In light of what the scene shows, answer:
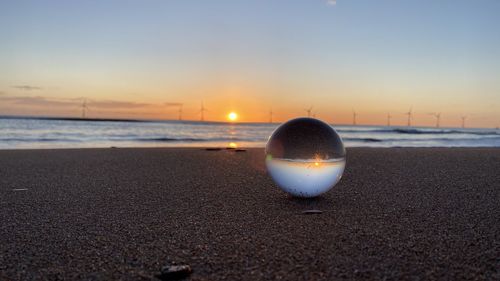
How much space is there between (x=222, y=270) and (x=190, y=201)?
2.71 m

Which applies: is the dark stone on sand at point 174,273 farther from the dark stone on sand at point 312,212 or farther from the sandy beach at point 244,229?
the dark stone on sand at point 312,212

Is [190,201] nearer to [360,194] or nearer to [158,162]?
[360,194]

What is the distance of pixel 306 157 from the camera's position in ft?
17.9

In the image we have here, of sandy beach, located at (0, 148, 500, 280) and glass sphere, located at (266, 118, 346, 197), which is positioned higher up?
glass sphere, located at (266, 118, 346, 197)

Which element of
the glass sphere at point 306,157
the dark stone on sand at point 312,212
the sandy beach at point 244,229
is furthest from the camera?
the glass sphere at point 306,157

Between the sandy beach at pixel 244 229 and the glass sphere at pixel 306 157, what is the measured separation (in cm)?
29

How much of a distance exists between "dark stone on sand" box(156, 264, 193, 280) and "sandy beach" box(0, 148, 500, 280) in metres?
0.07

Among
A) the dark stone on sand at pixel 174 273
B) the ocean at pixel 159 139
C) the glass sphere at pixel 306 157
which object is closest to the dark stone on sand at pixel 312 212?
the glass sphere at pixel 306 157

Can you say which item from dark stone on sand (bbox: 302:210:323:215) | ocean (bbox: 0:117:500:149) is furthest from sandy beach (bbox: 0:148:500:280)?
ocean (bbox: 0:117:500:149)

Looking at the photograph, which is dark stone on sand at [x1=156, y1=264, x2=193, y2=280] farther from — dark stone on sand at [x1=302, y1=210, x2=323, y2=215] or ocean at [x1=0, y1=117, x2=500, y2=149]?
ocean at [x1=0, y1=117, x2=500, y2=149]

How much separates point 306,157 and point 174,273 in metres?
2.82

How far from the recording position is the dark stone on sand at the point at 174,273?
305 centimetres

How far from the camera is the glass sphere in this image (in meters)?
5.48

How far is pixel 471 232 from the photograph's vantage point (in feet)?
14.1
